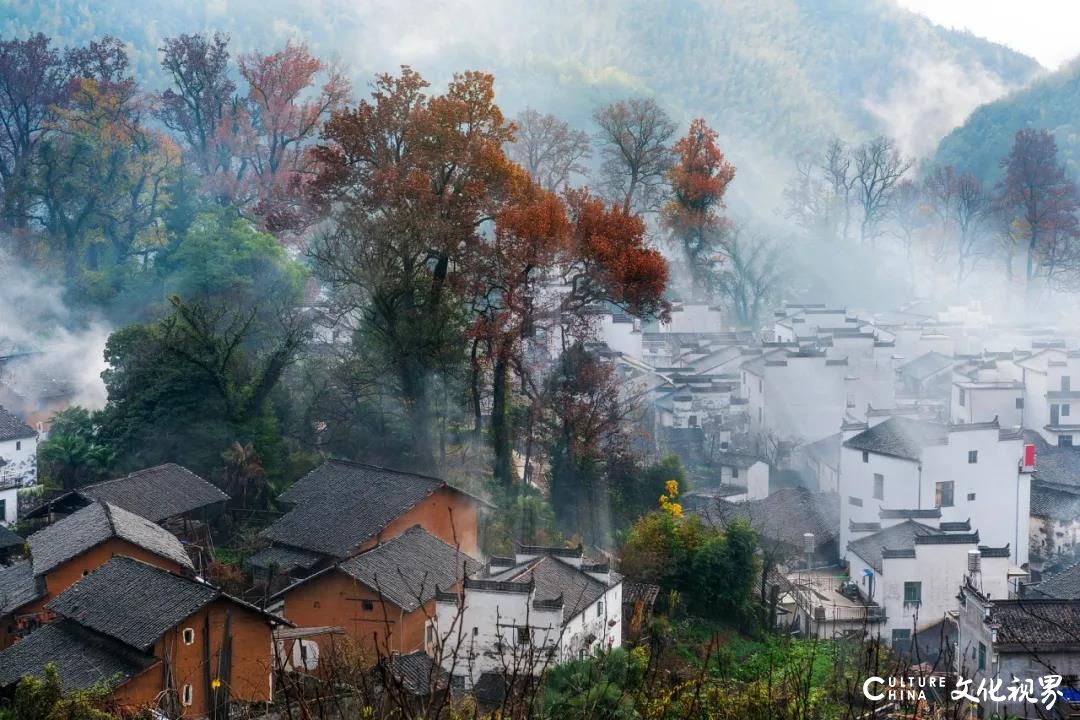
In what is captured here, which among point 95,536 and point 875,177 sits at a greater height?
point 875,177

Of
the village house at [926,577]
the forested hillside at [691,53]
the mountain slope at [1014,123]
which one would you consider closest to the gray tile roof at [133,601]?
the village house at [926,577]

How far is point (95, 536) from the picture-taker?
13.0 m

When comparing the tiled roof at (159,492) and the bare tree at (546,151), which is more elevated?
the bare tree at (546,151)

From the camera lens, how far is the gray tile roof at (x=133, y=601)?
1080cm

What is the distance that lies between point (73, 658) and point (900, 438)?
1221 centimetres

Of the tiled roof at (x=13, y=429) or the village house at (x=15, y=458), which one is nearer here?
the village house at (x=15, y=458)

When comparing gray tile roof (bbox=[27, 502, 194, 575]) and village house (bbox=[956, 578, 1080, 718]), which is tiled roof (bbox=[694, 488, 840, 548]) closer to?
village house (bbox=[956, 578, 1080, 718])

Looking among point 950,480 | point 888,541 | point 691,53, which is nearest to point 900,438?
point 950,480

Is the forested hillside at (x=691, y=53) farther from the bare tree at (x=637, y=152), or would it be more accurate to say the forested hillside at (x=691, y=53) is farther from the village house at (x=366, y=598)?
the village house at (x=366, y=598)

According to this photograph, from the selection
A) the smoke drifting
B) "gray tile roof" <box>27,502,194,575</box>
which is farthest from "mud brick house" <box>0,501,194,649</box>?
the smoke drifting

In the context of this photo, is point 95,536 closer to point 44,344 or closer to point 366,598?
point 366,598

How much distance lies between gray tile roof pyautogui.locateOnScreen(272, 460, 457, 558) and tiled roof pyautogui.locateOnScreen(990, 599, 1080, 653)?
633 cm

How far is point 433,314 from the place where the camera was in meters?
16.8

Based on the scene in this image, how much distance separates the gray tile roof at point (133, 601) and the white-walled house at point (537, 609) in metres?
2.31
